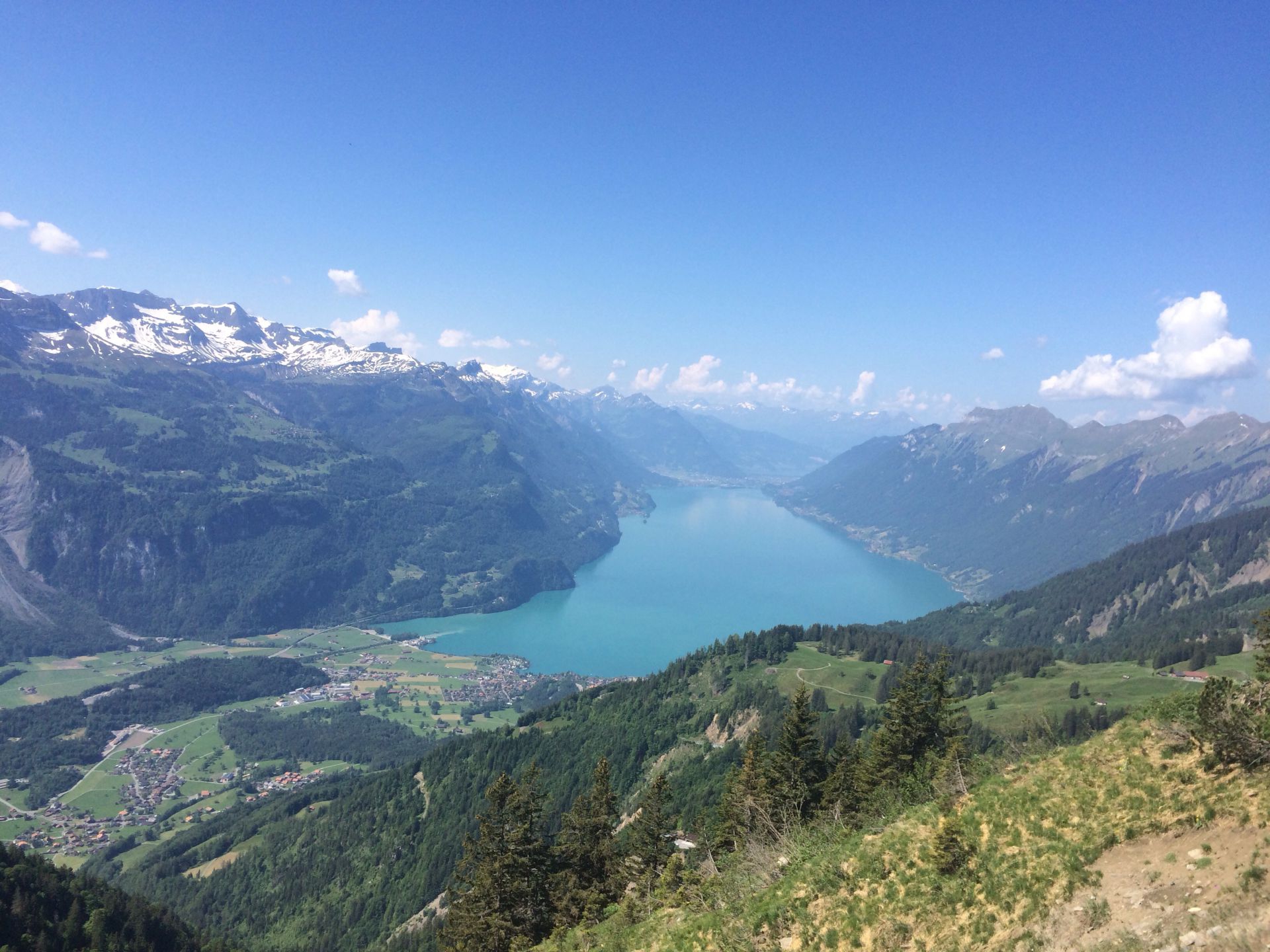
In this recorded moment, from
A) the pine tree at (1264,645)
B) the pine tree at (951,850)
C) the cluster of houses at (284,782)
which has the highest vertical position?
the pine tree at (1264,645)

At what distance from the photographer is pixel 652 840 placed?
30.0m

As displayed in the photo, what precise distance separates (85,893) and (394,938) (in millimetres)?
23205

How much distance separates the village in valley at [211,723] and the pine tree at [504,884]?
297 ft

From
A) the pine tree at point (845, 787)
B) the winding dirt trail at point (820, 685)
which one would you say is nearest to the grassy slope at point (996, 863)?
the pine tree at point (845, 787)

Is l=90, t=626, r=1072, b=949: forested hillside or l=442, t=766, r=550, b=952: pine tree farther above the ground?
l=442, t=766, r=550, b=952: pine tree

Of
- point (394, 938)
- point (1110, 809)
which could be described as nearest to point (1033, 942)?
point (1110, 809)

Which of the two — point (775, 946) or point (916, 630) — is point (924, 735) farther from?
point (916, 630)

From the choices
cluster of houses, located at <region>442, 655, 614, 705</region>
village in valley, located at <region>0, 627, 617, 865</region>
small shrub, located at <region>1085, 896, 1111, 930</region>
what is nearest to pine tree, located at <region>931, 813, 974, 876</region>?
small shrub, located at <region>1085, 896, 1111, 930</region>

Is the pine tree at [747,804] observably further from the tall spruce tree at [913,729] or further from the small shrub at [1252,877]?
the small shrub at [1252,877]

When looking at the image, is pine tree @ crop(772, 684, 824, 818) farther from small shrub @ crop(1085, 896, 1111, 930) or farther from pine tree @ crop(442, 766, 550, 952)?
small shrub @ crop(1085, 896, 1111, 930)

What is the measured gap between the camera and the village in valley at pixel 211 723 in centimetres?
9769

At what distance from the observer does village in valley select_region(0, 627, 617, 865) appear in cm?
9769

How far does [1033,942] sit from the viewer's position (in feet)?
39.4

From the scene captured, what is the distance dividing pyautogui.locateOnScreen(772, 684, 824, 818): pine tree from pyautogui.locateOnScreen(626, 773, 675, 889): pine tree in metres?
5.33
